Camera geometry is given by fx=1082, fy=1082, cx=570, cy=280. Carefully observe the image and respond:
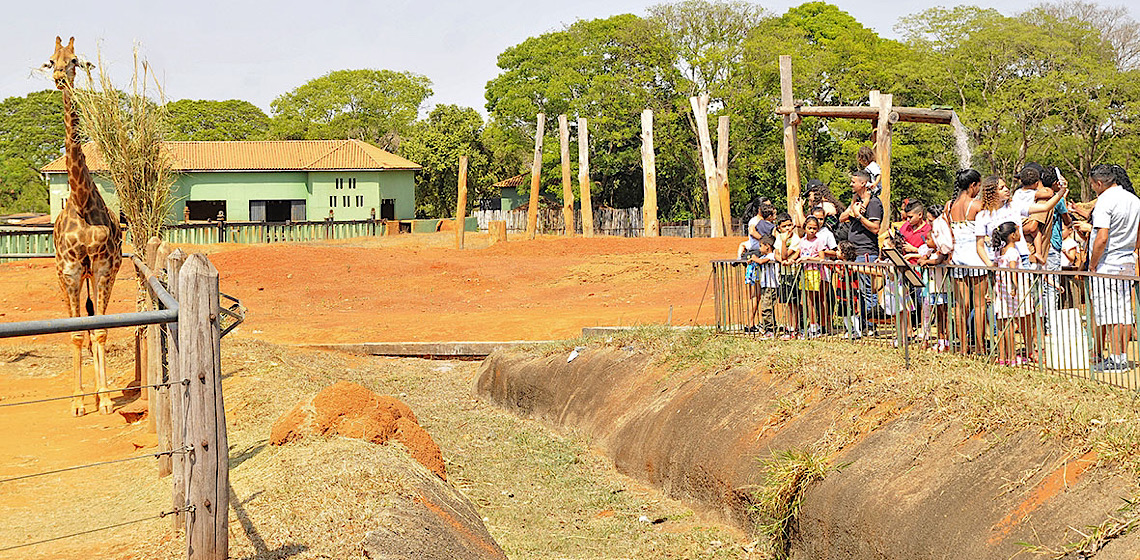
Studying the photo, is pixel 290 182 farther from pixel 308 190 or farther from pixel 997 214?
pixel 997 214

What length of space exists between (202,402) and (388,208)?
52.3 metres

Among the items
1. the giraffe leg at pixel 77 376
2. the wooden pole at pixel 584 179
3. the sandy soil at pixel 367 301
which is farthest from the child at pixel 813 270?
the wooden pole at pixel 584 179

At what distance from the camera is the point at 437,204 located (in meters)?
61.6

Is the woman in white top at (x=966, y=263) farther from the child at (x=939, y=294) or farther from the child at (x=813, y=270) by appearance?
the child at (x=813, y=270)

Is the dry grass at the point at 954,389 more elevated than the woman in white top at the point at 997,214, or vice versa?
the woman in white top at the point at 997,214

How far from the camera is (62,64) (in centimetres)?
1166

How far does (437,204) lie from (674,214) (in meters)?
16.8

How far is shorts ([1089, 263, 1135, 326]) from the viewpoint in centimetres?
714

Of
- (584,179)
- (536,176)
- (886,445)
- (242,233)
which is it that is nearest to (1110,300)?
(886,445)

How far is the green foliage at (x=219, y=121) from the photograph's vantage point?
72.2m

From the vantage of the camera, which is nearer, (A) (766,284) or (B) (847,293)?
(B) (847,293)

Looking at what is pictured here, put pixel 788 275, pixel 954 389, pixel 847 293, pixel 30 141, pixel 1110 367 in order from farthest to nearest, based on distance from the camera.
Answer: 1. pixel 30 141
2. pixel 788 275
3. pixel 847 293
4. pixel 1110 367
5. pixel 954 389

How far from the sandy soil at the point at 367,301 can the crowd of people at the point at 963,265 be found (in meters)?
4.27

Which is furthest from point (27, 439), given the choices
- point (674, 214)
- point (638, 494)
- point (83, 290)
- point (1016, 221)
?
point (674, 214)
